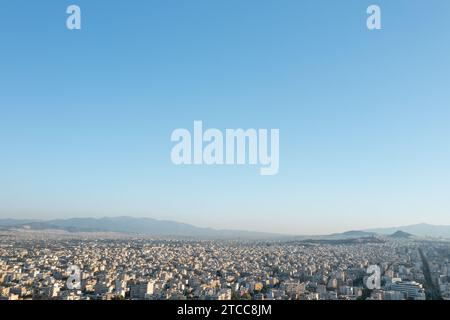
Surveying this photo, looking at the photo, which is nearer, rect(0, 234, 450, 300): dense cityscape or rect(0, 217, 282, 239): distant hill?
rect(0, 234, 450, 300): dense cityscape

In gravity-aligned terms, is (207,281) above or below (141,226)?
above

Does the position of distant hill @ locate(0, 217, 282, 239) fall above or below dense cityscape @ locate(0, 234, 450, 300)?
below

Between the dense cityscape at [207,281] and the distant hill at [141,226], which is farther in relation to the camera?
the distant hill at [141,226]

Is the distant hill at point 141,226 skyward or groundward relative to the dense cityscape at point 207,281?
groundward

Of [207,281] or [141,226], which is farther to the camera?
[141,226]

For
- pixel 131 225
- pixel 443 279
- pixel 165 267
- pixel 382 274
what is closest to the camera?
pixel 443 279

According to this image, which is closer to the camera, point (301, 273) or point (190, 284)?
point (190, 284)
